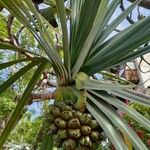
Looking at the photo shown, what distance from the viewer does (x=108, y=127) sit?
1.30 metres

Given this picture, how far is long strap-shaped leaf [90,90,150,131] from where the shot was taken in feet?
4.37

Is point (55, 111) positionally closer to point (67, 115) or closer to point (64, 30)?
point (67, 115)

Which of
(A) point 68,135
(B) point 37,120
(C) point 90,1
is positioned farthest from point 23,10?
(B) point 37,120

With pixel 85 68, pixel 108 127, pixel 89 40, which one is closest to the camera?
pixel 108 127

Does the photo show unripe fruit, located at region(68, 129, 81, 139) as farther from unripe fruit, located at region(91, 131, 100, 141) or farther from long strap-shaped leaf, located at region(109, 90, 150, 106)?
long strap-shaped leaf, located at region(109, 90, 150, 106)

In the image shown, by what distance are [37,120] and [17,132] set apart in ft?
1.14

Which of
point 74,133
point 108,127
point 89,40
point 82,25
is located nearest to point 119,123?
point 108,127

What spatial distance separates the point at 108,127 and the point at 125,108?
110 millimetres

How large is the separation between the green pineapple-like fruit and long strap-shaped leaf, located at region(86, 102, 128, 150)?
3cm

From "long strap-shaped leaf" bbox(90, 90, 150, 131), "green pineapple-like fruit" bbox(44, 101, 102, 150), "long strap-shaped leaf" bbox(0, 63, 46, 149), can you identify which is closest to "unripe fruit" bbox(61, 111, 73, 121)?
"green pineapple-like fruit" bbox(44, 101, 102, 150)

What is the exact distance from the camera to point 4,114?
5.01 meters

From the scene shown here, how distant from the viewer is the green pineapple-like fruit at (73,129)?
1376mm

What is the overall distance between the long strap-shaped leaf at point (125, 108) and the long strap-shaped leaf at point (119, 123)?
0.02m

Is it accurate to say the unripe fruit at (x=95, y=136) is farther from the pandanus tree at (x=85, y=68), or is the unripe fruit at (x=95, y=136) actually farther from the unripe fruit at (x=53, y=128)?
the unripe fruit at (x=53, y=128)
